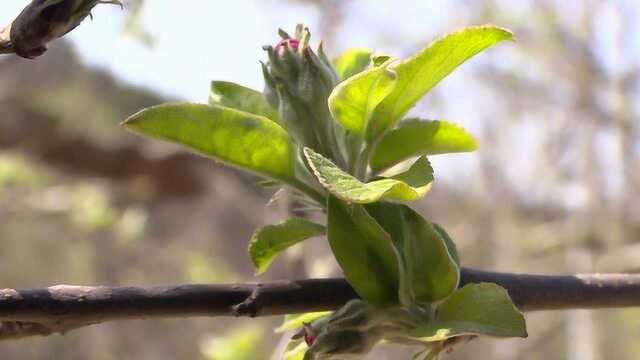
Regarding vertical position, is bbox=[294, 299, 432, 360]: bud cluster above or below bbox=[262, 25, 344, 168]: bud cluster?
below

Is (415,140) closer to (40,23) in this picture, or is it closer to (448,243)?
(448,243)

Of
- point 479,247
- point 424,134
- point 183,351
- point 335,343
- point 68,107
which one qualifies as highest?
point 68,107

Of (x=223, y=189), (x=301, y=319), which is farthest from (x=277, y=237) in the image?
(x=223, y=189)

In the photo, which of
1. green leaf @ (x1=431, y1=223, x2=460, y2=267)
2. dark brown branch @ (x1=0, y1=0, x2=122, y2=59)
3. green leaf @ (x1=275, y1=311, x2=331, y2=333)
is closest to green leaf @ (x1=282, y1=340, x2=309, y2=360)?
green leaf @ (x1=275, y1=311, x2=331, y2=333)

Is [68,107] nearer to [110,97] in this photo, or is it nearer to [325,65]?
[110,97]

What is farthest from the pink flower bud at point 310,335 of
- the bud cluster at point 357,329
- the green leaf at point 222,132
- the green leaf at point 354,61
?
the green leaf at point 354,61

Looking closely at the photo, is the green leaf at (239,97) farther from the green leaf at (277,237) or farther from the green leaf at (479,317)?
the green leaf at (479,317)

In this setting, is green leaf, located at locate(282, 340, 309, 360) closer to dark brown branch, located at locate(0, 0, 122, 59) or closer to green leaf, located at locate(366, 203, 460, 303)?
green leaf, located at locate(366, 203, 460, 303)

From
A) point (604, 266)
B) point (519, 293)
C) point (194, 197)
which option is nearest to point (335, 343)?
point (519, 293)
